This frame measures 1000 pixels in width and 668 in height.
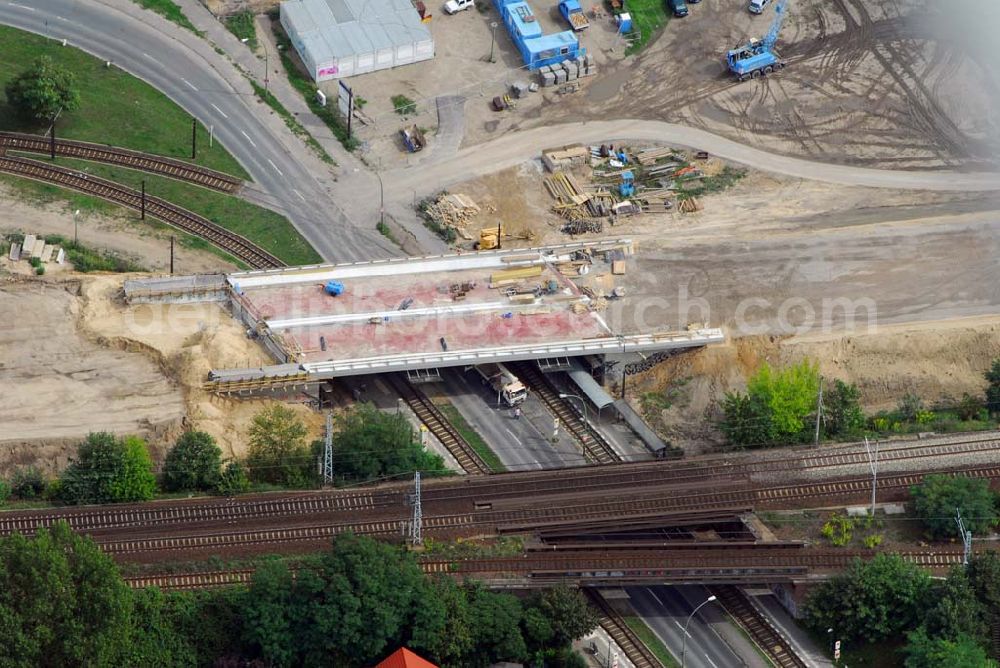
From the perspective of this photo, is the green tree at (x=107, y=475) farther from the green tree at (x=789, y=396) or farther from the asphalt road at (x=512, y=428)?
the green tree at (x=789, y=396)

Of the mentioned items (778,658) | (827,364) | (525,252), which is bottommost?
(778,658)

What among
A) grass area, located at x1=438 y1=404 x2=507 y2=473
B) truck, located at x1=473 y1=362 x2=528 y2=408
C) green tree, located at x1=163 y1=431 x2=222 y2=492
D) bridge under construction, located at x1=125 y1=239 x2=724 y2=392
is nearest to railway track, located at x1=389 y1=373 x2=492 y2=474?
grass area, located at x1=438 y1=404 x2=507 y2=473

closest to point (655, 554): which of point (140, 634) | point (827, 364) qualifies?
point (827, 364)

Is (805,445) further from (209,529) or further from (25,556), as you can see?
(25,556)

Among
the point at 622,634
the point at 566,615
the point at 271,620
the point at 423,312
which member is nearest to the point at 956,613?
the point at 622,634

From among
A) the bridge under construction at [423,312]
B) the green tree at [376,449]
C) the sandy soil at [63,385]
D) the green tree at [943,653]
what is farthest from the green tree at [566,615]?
the sandy soil at [63,385]

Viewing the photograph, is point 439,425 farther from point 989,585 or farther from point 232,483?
point 989,585
